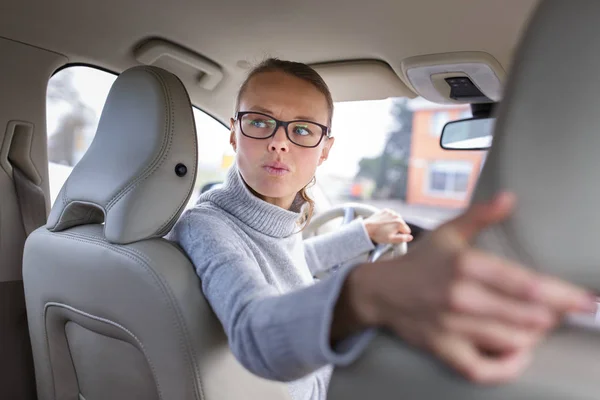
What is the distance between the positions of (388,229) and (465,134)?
48 cm

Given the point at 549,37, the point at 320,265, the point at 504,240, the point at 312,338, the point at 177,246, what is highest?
the point at 549,37

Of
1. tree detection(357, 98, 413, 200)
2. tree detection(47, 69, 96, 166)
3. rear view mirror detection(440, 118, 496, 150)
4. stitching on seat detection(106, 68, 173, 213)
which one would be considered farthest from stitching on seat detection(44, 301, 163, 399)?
tree detection(357, 98, 413, 200)

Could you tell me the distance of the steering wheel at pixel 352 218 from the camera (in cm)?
206

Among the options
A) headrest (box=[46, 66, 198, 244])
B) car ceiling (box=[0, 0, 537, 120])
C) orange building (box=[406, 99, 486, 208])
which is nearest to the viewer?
headrest (box=[46, 66, 198, 244])

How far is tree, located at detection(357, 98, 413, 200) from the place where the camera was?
361 centimetres

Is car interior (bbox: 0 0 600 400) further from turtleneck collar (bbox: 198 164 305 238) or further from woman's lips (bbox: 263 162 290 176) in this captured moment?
woman's lips (bbox: 263 162 290 176)

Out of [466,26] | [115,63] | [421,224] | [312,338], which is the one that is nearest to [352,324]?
[312,338]

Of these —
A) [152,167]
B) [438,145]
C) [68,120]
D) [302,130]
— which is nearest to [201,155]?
[152,167]

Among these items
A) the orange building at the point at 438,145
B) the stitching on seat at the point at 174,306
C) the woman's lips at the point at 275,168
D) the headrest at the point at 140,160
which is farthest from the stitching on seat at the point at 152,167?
the orange building at the point at 438,145

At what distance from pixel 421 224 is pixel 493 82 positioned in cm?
62

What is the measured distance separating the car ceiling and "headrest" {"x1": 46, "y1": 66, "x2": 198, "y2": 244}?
384mm

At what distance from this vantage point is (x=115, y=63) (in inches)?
83.4

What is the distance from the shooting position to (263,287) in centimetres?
104

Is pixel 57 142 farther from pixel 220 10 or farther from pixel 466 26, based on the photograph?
pixel 466 26
